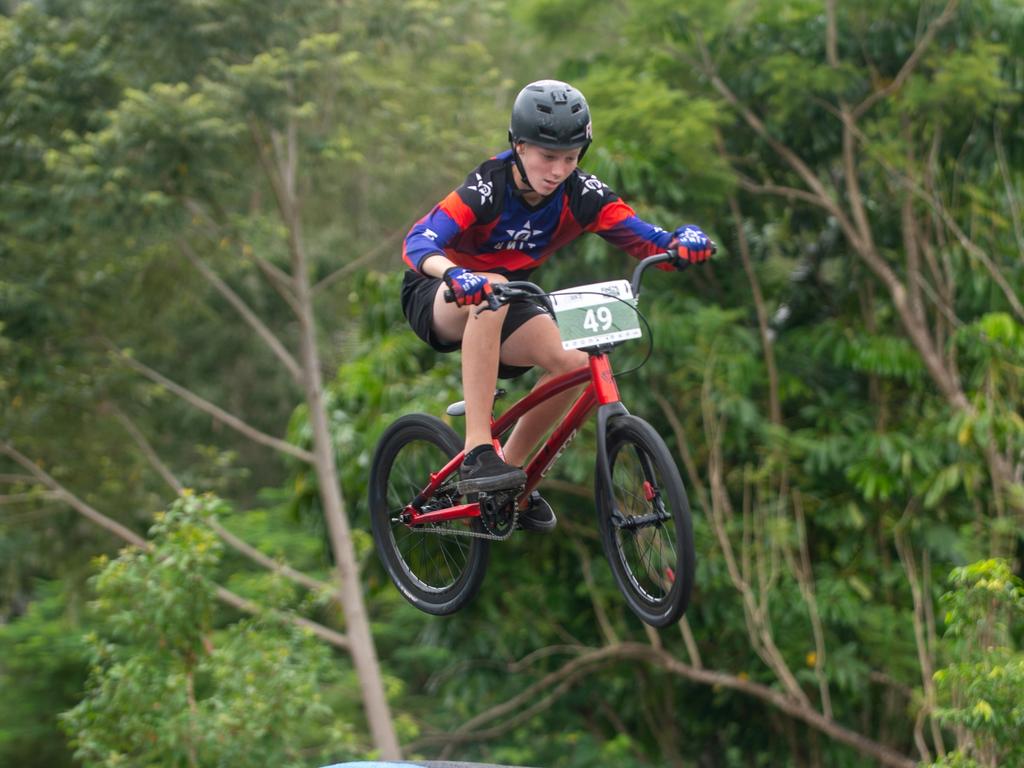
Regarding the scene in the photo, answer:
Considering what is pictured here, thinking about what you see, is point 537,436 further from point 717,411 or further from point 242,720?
point 717,411

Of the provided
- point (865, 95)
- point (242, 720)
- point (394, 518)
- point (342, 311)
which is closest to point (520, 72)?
point (342, 311)

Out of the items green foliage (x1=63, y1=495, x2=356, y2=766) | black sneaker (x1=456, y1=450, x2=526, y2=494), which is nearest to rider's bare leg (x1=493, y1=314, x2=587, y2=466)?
black sneaker (x1=456, y1=450, x2=526, y2=494)

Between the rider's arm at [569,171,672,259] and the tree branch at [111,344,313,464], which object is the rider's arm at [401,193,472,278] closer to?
the rider's arm at [569,171,672,259]

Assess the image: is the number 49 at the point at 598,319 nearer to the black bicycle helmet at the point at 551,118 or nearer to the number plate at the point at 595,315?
the number plate at the point at 595,315

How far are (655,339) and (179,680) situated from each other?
397cm

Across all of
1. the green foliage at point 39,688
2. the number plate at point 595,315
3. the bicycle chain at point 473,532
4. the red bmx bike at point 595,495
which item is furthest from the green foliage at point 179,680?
the green foliage at point 39,688

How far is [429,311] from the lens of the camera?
4555 mm

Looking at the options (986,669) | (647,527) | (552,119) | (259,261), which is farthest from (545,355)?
(259,261)

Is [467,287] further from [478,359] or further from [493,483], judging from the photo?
[493,483]

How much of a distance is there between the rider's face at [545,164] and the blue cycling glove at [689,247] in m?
0.46

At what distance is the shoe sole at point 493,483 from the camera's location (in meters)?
4.24

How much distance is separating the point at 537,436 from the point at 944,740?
28.4ft

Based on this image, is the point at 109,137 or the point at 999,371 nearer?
the point at 999,371

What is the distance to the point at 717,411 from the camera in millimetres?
10141
